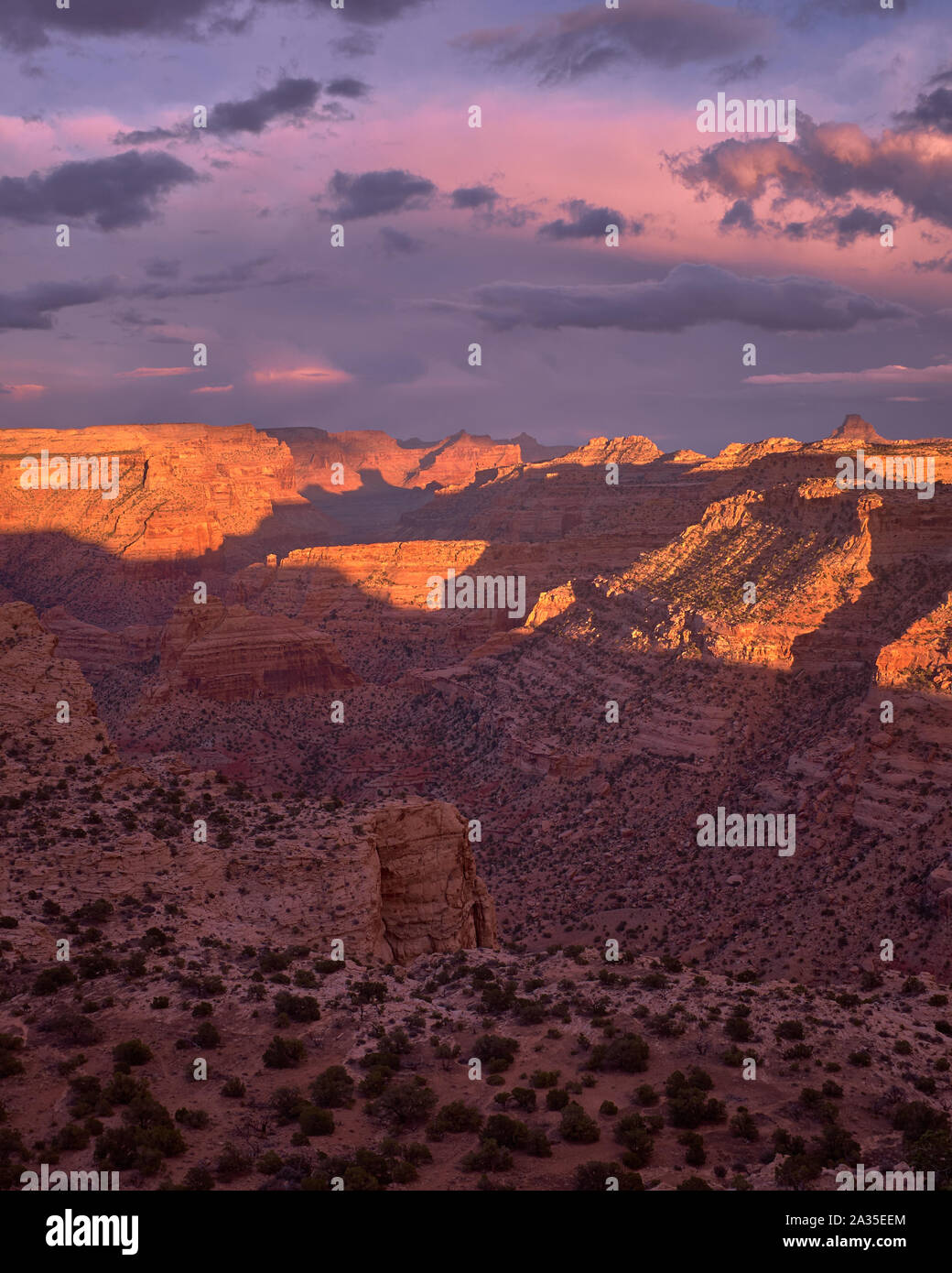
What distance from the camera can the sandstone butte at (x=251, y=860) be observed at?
97.7 ft

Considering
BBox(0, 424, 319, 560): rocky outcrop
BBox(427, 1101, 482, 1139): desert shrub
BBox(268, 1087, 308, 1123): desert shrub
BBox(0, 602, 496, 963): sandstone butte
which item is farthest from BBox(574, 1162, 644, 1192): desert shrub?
BBox(0, 424, 319, 560): rocky outcrop

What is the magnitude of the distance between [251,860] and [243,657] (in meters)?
56.3

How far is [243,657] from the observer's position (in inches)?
3408

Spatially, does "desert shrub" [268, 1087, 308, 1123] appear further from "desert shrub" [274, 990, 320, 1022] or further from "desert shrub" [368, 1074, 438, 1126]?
"desert shrub" [274, 990, 320, 1022]

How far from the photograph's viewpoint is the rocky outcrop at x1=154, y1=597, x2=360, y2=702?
84.5 m

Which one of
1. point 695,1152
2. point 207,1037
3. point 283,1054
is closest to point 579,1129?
point 695,1152

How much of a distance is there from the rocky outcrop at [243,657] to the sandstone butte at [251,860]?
45.2 m

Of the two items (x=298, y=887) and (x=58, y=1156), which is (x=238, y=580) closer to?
(x=298, y=887)

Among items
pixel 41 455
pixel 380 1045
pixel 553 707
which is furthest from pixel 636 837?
pixel 41 455

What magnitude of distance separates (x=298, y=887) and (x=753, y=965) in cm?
1827

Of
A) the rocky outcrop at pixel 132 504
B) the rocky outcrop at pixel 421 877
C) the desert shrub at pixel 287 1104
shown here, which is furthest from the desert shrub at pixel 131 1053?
the rocky outcrop at pixel 132 504

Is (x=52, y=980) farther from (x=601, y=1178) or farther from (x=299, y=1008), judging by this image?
(x=601, y=1178)

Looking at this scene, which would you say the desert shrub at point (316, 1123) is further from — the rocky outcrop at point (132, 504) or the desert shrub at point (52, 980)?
the rocky outcrop at point (132, 504)

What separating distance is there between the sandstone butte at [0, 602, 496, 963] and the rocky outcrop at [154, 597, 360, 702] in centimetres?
4525
